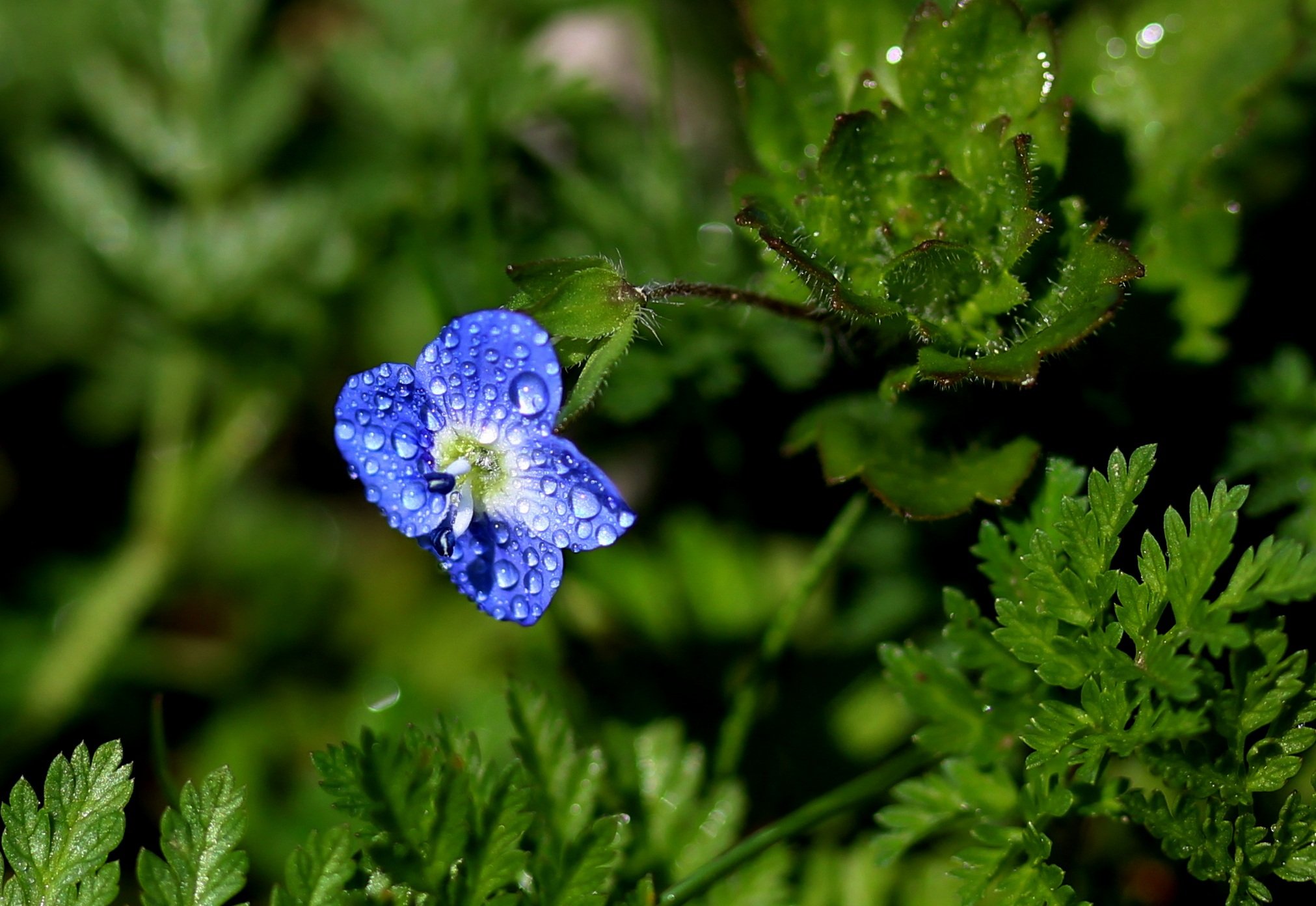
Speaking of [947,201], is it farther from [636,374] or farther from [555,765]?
[555,765]

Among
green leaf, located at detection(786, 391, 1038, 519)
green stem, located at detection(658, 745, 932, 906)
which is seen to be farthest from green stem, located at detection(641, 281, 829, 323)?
green stem, located at detection(658, 745, 932, 906)

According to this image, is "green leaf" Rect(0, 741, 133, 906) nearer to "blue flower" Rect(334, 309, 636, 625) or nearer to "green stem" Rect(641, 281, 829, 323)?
"blue flower" Rect(334, 309, 636, 625)

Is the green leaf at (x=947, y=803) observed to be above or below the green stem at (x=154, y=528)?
below

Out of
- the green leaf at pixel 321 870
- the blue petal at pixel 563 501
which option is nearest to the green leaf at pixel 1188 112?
the blue petal at pixel 563 501

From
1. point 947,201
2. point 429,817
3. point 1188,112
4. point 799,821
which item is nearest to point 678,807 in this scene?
point 799,821

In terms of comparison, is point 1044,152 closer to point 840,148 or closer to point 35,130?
point 840,148

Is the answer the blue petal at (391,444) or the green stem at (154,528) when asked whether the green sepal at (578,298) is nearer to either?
the blue petal at (391,444)

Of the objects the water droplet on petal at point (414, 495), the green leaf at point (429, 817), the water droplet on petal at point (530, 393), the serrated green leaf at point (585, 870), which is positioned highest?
the water droplet on petal at point (530, 393)
